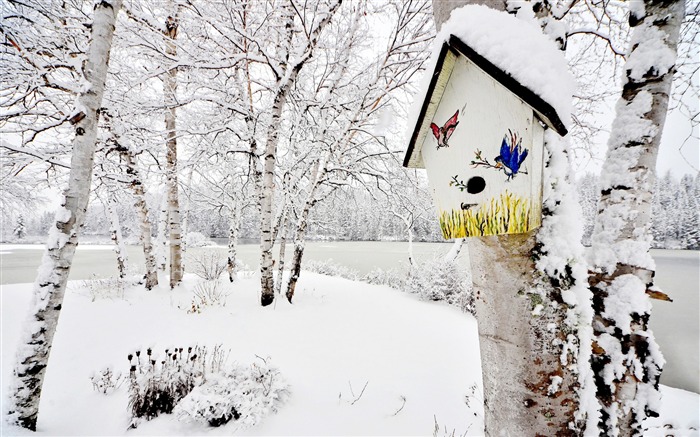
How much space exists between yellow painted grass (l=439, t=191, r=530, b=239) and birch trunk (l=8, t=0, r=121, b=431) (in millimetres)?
2734

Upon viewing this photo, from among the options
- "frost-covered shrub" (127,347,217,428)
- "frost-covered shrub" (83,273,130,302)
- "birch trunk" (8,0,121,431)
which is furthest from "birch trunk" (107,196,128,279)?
"birch trunk" (8,0,121,431)

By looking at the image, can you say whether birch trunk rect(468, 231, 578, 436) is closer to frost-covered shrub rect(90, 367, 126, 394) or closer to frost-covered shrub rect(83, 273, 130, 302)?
frost-covered shrub rect(90, 367, 126, 394)

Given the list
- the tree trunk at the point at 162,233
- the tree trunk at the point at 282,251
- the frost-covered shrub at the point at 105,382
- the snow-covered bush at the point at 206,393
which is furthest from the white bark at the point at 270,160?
the tree trunk at the point at 162,233

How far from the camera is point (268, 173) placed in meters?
4.96

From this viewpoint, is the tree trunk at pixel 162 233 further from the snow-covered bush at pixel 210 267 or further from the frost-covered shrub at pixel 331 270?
the frost-covered shrub at pixel 331 270

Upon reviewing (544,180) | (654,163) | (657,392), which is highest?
(654,163)

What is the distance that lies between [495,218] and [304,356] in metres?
3.47

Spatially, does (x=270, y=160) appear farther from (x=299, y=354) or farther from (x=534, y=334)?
(x=534, y=334)

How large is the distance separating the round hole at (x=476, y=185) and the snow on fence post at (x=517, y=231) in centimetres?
2

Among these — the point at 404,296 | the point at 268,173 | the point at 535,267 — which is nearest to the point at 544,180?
the point at 535,267

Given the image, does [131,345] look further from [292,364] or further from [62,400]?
[292,364]

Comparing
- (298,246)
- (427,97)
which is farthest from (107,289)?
A: (427,97)

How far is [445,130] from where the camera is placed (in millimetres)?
1113

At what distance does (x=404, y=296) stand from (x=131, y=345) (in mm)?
5923
